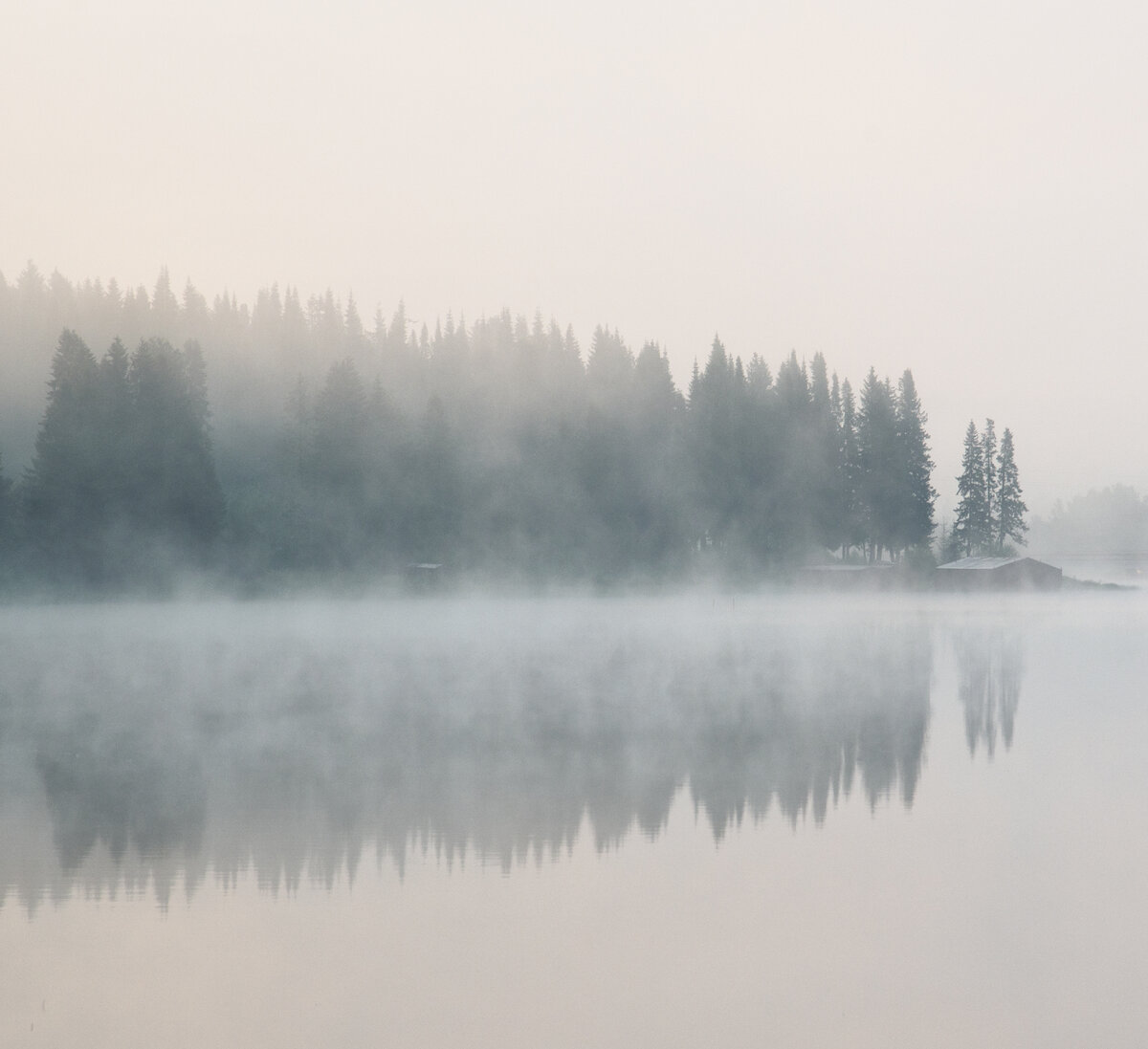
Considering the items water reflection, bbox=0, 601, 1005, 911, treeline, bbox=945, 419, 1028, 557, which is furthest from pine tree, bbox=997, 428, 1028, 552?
water reflection, bbox=0, 601, 1005, 911

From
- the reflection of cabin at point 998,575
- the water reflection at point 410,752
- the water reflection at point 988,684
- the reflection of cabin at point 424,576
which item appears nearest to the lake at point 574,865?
the water reflection at point 410,752

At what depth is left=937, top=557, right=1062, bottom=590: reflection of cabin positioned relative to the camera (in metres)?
94.2

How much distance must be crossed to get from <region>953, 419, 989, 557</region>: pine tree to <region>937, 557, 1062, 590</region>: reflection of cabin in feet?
55.5

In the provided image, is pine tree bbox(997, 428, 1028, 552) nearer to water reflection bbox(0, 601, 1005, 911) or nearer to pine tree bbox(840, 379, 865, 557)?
pine tree bbox(840, 379, 865, 557)

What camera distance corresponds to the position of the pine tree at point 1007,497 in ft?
385

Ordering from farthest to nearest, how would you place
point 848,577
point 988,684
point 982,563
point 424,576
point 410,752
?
point 848,577 → point 982,563 → point 424,576 → point 988,684 → point 410,752

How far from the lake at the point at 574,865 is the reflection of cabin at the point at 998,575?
71180 millimetres

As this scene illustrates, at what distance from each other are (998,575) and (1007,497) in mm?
25752

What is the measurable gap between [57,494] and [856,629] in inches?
1630

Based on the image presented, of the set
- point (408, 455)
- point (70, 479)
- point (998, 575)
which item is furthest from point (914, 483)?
point (70, 479)

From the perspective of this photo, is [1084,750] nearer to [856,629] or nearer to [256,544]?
[856,629]

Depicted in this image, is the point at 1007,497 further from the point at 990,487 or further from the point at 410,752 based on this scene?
the point at 410,752

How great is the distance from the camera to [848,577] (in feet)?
320

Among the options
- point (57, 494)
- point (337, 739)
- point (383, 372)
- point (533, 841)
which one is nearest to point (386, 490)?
point (57, 494)
